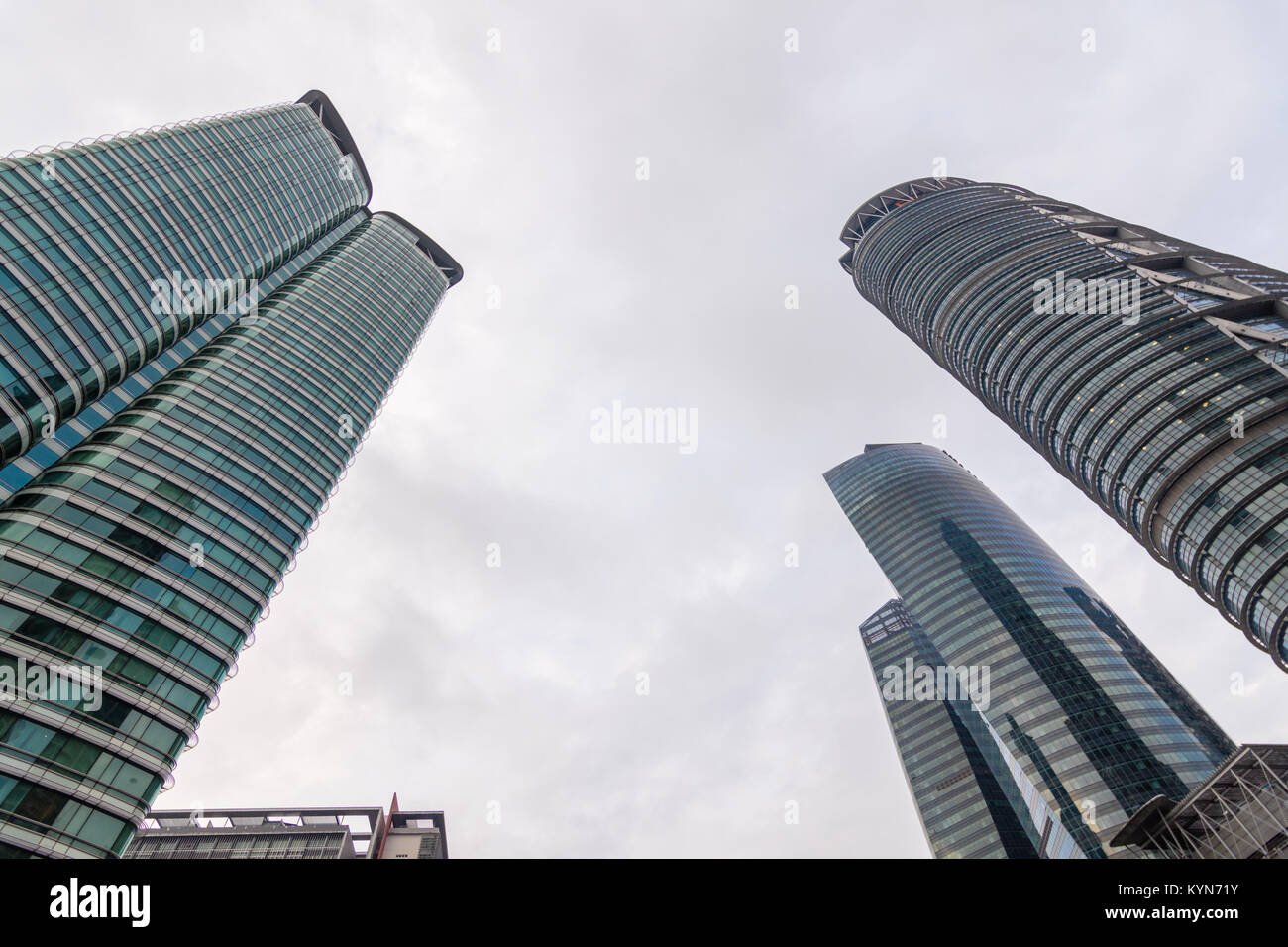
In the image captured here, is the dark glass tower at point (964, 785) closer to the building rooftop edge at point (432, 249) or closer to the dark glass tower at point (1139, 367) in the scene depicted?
the dark glass tower at point (1139, 367)

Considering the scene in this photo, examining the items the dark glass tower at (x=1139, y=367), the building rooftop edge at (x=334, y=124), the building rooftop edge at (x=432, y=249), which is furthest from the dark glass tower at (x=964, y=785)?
the building rooftop edge at (x=334, y=124)

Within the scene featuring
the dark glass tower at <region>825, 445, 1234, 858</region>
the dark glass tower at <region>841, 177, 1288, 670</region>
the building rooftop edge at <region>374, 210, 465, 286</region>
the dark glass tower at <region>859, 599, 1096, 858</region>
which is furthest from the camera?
the building rooftop edge at <region>374, 210, 465, 286</region>

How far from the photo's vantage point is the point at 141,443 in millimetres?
57312

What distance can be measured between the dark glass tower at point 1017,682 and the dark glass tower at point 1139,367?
77.0 ft

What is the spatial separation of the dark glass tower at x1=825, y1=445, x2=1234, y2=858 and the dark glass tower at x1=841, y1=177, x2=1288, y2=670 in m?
23.5

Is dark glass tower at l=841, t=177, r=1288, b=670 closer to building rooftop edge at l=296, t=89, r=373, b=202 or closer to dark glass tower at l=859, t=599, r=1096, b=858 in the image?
dark glass tower at l=859, t=599, r=1096, b=858

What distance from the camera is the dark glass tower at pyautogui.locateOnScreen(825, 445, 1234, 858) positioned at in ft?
299

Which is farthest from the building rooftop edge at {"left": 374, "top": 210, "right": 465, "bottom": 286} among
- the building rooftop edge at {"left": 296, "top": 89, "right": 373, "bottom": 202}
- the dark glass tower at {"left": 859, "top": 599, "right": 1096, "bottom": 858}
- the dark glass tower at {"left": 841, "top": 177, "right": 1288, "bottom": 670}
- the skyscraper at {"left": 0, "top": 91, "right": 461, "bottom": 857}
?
the dark glass tower at {"left": 859, "top": 599, "right": 1096, "bottom": 858}

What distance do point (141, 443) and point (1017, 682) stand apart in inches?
4514

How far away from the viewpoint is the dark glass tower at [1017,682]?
91062mm

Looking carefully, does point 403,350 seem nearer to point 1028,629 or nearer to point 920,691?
point 1028,629
